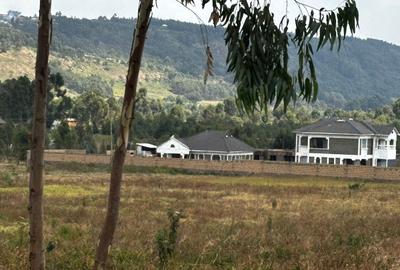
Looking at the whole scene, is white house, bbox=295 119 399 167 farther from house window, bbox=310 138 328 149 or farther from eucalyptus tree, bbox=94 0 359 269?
eucalyptus tree, bbox=94 0 359 269

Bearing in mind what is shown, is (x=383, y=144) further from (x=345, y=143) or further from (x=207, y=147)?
(x=207, y=147)

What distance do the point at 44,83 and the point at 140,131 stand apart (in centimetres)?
9437

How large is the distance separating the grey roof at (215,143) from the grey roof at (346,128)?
373 inches

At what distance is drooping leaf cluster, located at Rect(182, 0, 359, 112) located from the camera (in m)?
6.47

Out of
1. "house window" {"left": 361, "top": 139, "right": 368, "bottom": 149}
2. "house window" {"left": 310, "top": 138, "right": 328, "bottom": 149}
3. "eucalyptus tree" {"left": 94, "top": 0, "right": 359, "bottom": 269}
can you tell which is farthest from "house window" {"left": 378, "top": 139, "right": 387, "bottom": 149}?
"eucalyptus tree" {"left": 94, "top": 0, "right": 359, "bottom": 269}

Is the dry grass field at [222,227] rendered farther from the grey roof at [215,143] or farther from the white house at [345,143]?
the grey roof at [215,143]

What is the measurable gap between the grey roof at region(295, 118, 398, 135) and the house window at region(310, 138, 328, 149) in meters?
1.08

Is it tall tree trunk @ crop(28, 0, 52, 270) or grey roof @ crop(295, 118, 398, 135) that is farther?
grey roof @ crop(295, 118, 398, 135)

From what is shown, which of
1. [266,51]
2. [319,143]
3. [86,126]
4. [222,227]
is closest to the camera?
[266,51]

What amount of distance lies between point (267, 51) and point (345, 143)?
70232 mm

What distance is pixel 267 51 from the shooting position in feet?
21.8

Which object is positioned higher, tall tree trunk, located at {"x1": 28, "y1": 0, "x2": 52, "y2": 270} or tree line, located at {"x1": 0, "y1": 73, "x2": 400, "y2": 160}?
tree line, located at {"x1": 0, "y1": 73, "x2": 400, "y2": 160}

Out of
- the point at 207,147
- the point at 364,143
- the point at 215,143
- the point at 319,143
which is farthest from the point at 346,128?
the point at 207,147

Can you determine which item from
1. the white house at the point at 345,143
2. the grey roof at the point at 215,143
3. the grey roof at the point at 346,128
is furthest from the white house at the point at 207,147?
the grey roof at the point at 346,128
